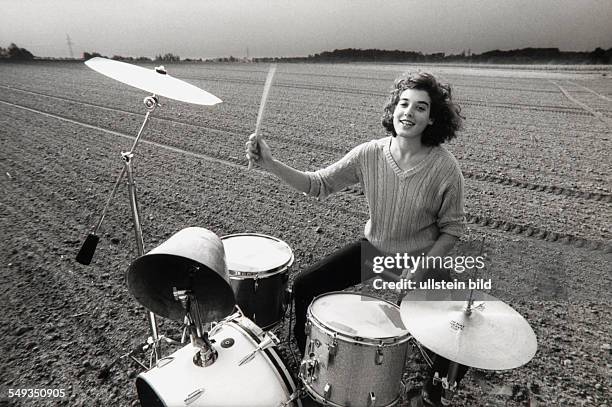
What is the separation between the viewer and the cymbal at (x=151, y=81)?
2.24 metres

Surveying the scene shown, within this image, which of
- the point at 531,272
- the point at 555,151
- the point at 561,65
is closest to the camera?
the point at 531,272

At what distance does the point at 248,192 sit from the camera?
6188 mm

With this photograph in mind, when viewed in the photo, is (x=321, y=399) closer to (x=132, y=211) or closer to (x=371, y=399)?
(x=371, y=399)

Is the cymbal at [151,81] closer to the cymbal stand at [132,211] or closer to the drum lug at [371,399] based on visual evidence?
the cymbal stand at [132,211]

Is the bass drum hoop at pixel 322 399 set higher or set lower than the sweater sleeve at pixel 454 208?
lower

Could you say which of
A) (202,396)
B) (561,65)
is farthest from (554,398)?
A: (561,65)

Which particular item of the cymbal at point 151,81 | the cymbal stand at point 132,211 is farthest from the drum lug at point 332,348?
the cymbal at point 151,81

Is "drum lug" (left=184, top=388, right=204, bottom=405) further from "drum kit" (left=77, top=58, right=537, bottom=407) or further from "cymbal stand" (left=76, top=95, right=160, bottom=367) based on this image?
"cymbal stand" (left=76, top=95, right=160, bottom=367)

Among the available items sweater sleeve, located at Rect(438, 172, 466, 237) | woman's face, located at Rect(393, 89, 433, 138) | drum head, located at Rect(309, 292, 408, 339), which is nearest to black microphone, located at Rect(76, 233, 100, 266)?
drum head, located at Rect(309, 292, 408, 339)

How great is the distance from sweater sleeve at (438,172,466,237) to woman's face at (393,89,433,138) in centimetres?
43

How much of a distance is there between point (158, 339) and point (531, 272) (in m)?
3.75

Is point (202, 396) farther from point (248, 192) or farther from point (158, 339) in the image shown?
point (248, 192)

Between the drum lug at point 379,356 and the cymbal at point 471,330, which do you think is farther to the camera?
the drum lug at point 379,356

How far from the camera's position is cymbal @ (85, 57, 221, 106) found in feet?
7.36
